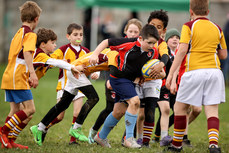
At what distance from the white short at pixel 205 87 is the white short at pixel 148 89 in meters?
0.97

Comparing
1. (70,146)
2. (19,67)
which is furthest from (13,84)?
(70,146)

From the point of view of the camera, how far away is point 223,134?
7988 millimetres

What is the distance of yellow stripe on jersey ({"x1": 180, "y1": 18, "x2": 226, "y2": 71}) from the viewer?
16.6ft

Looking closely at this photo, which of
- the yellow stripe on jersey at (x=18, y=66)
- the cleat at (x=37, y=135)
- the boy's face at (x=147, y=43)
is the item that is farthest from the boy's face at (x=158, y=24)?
the cleat at (x=37, y=135)

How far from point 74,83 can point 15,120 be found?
1.02 m

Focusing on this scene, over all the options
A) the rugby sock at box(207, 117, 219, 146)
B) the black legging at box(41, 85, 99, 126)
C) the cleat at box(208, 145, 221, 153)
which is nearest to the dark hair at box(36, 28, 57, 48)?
the black legging at box(41, 85, 99, 126)

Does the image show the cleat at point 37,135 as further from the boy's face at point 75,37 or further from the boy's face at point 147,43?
the boy's face at point 147,43

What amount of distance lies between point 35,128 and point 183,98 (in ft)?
7.48

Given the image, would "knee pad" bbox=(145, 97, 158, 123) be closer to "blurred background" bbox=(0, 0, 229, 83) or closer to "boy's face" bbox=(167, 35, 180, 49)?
"boy's face" bbox=(167, 35, 180, 49)

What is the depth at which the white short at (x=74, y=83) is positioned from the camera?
611 cm

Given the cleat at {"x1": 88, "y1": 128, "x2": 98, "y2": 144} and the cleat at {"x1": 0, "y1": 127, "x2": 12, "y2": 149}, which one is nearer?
the cleat at {"x1": 0, "y1": 127, "x2": 12, "y2": 149}

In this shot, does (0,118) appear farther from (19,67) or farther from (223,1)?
(223,1)

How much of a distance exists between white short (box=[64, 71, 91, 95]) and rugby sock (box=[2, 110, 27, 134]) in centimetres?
86

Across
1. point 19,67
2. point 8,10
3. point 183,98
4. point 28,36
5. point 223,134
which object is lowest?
point 223,134
